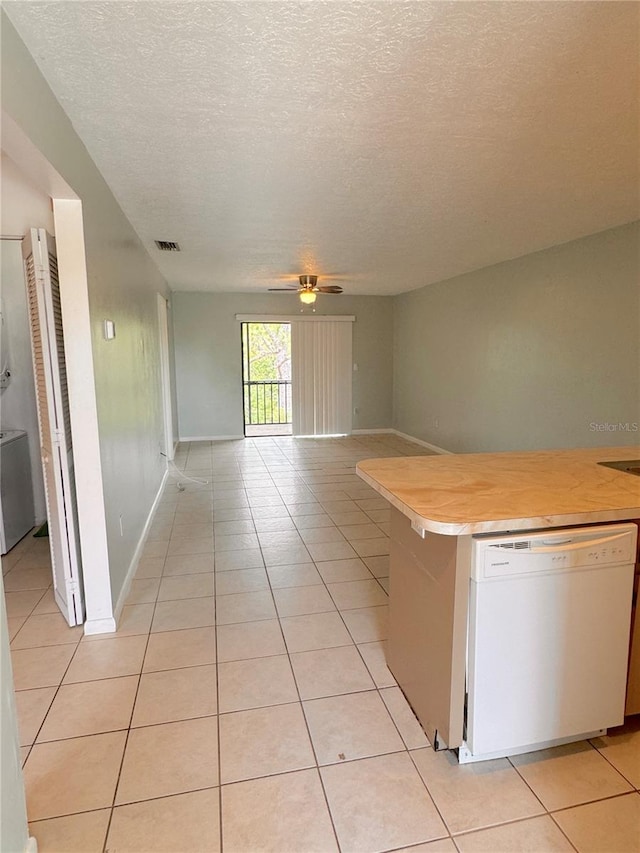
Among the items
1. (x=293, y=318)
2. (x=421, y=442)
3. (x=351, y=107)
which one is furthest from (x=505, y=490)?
(x=293, y=318)

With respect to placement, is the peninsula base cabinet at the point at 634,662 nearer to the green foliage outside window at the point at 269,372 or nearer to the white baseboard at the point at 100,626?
the white baseboard at the point at 100,626

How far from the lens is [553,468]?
→ 2033 millimetres

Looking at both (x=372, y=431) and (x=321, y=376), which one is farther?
(x=372, y=431)

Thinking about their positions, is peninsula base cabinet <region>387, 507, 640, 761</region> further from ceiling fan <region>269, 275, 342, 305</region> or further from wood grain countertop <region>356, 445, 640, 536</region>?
ceiling fan <region>269, 275, 342, 305</region>

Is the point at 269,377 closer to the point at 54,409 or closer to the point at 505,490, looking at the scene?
the point at 54,409

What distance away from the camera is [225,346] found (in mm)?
7223

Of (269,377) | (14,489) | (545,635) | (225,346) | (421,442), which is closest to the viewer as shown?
(545,635)

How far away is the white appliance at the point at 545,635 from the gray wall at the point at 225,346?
6.31 metres

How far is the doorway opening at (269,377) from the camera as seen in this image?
9000 millimetres

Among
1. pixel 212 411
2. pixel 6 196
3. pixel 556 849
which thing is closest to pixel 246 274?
pixel 212 411

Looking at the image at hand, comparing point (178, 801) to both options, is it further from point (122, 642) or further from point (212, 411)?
point (212, 411)

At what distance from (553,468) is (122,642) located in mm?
2221

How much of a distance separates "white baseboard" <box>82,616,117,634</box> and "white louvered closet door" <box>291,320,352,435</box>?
5.37 meters

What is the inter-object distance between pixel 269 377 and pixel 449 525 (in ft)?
26.6
